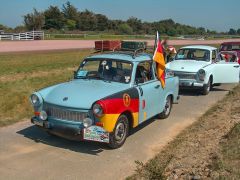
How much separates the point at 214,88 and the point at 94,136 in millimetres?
9022

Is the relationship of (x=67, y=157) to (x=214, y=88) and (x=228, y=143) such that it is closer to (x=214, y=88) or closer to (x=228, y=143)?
(x=228, y=143)

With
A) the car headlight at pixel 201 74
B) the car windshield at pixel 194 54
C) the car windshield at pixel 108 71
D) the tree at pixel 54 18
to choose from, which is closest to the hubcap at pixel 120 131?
the car windshield at pixel 108 71

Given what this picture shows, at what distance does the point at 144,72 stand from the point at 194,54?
6.18m

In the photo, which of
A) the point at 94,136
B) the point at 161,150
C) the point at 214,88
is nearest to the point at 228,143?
the point at 161,150

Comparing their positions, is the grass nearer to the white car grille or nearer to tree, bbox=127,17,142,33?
the white car grille

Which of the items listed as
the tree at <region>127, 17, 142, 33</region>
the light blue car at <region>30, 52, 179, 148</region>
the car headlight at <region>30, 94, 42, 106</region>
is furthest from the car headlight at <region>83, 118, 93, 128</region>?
the tree at <region>127, 17, 142, 33</region>

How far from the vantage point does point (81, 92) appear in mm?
6715

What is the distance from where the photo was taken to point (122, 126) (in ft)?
22.2

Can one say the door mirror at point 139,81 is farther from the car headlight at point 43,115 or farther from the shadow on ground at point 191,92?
the shadow on ground at point 191,92

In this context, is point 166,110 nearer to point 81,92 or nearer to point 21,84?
point 81,92

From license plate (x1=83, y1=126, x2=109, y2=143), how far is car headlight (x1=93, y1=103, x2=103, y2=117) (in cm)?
22

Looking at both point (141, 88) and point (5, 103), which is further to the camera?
point (5, 103)

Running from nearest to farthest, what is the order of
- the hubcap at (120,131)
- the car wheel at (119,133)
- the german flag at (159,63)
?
1. the car wheel at (119,133)
2. the hubcap at (120,131)
3. the german flag at (159,63)

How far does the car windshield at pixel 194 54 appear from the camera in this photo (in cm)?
1330
